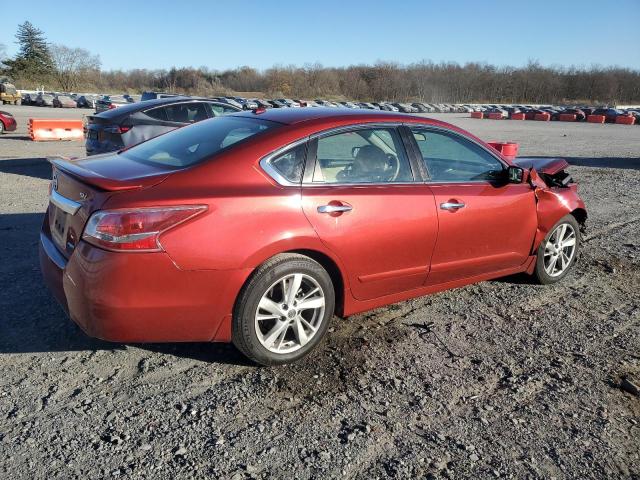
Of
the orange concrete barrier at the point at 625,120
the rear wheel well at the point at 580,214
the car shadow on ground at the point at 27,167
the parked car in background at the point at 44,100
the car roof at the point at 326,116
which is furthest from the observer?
the orange concrete barrier at the point at 625,120

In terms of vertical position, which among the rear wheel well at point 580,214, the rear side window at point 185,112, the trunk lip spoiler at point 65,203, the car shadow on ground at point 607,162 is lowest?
the rear wheel well at point 580,214

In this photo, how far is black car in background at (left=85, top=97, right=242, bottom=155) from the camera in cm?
912

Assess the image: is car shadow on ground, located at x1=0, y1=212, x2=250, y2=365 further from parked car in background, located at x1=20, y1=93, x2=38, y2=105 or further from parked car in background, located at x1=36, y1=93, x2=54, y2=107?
parked car in background, located at x1=20, y1=93, x2=38, y2=105

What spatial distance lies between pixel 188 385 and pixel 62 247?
113 centimetres

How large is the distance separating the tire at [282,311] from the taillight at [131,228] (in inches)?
23.6

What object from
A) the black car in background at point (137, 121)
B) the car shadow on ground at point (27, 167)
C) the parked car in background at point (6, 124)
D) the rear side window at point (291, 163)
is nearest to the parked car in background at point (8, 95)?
the parked car in background at point (6, 124)

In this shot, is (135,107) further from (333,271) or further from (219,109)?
(333,271)

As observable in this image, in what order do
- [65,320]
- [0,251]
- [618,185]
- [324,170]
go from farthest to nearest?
[618,185]
[0,251]
[65,320]
[324,170]

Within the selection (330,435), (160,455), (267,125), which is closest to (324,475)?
(330,435)

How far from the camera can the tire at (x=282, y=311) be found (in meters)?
3.15

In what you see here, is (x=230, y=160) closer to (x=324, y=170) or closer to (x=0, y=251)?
(x=324, y=170)

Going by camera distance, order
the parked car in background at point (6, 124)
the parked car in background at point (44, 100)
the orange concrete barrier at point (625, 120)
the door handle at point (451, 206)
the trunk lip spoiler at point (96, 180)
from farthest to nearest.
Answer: the orange concrete barrier at point (625, 120), the parked car in background at point (44, 100), the parked car in background at point (6, 124), the door handle at point (451, 206), the trunk lip spoiler at point (96, 180)

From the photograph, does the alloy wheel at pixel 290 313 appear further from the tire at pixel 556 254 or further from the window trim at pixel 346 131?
the tire at pixel 556 254

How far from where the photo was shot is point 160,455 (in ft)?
8.23
